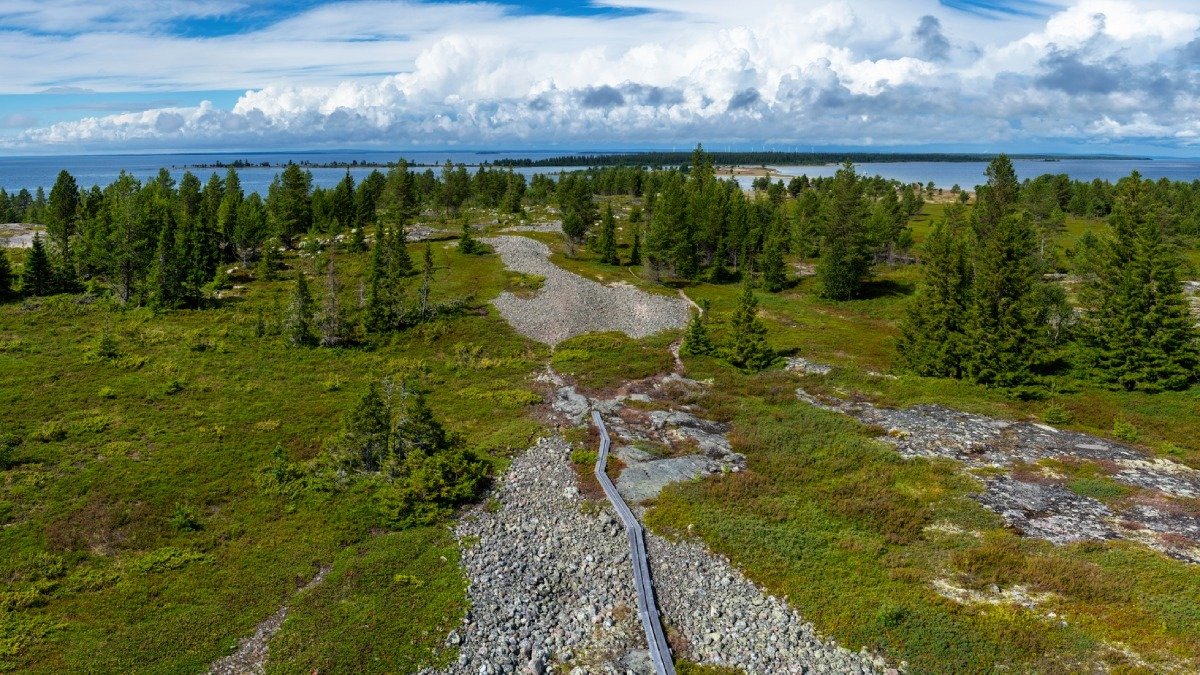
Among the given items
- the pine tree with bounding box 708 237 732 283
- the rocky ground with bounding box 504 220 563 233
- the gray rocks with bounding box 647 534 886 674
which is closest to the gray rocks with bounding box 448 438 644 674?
the gray rocks with bounding box 647 534 886 674

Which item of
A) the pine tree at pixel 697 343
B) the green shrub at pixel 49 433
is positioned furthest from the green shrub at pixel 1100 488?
the green shrub at pixel 49 433

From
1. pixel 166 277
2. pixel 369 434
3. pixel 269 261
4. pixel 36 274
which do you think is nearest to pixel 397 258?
pixel 166 277

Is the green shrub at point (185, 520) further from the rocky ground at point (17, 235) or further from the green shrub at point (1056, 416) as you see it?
the rocky ground at point (17, 235)

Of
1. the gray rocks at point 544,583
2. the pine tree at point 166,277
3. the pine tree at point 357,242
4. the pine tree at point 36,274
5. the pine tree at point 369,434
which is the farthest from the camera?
the pine tree at point 357,242

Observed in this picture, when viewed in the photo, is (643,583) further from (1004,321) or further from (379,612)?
(1004,321)

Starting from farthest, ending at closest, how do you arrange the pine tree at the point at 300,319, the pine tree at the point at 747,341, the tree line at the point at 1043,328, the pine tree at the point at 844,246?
the pine tree at the point at 844,246 < the pine tree at the point at 300,319 < the pine tree at the point at 747,341 < the tree line at the point at 1043,328

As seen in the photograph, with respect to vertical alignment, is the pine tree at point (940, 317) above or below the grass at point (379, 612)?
above
